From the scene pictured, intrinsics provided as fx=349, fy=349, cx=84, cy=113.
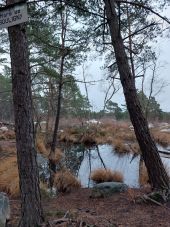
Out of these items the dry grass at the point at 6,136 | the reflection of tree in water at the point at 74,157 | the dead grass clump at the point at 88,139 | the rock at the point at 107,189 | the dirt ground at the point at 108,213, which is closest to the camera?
the dirt ground at the point at 108,213

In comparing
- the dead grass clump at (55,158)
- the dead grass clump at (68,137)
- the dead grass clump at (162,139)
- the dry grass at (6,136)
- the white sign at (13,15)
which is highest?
the white sign at (13,15)

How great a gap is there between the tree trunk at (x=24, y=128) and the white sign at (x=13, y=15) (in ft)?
0.51

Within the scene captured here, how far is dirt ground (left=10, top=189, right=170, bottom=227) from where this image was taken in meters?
4.34

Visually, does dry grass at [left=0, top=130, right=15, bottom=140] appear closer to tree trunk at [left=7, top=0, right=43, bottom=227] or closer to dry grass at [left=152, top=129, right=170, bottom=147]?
dry grass at [left=152, top=129, right=170, bottom=147]

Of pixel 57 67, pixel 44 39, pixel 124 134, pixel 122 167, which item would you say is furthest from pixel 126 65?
pixel 124 134

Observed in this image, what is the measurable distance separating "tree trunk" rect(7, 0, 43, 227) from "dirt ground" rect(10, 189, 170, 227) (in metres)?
0.36

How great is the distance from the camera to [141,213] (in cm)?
502

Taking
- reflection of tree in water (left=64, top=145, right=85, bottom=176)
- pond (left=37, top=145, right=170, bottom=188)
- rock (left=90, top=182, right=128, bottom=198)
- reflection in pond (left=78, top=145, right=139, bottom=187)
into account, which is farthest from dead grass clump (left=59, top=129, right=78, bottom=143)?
rock (left=90, top=182, right=128, bottom=198)

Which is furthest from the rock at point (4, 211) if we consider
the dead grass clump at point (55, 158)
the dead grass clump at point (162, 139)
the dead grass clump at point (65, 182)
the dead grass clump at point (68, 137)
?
the dead grass clump at point (68, 137)

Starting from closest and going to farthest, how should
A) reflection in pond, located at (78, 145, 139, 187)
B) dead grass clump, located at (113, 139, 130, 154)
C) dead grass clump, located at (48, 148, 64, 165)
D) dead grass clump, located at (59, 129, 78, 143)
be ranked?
reflection in pond, located at (78, 145, 139, 187)
dead grass clump, located at (48, 148, 64, 165)
dead grass clump, located at (113, 139, 130, 154)
dead grass clump, located at (59, 129, 78, 143)

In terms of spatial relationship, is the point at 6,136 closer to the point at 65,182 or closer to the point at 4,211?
the point at 65,182

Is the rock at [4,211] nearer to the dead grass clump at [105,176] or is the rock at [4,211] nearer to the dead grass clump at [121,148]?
the dead grass clump at [105,176]

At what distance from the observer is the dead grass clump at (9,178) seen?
770cm

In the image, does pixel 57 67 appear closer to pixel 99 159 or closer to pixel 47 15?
pixel 99 159
